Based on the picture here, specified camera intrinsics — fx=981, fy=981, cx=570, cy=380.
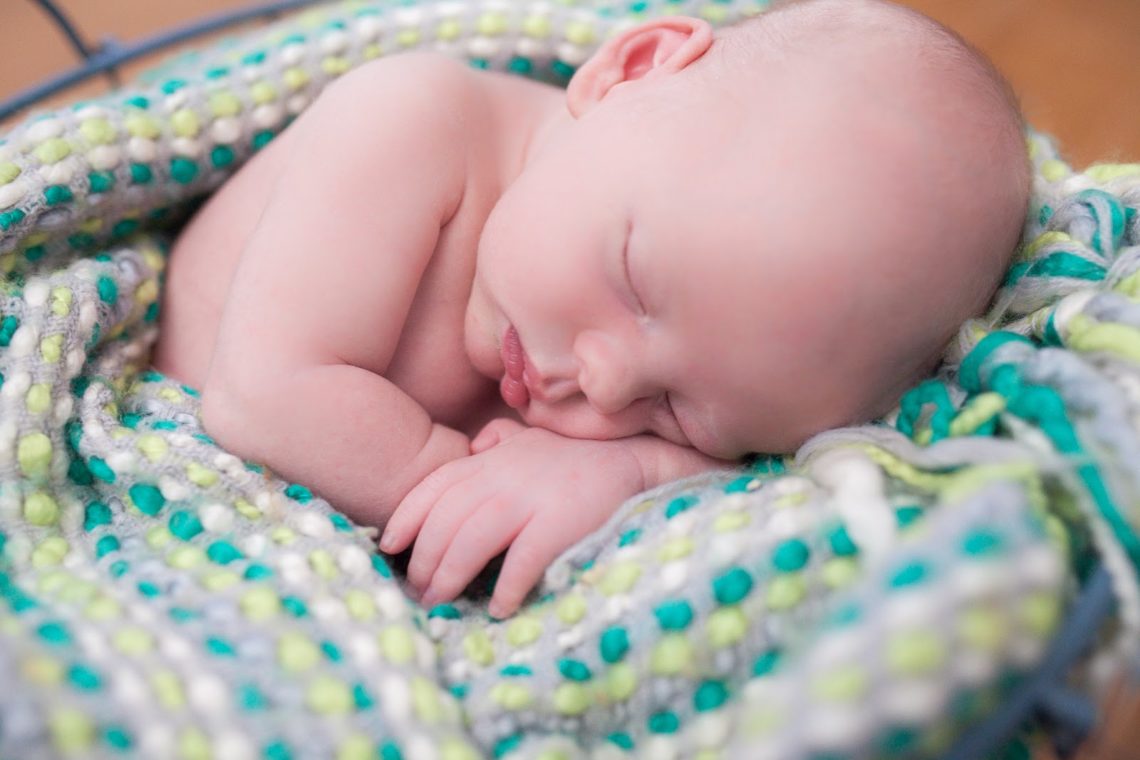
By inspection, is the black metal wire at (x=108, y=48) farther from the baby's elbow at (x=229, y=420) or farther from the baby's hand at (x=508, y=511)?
the baby's hand at (x=508, y=511)

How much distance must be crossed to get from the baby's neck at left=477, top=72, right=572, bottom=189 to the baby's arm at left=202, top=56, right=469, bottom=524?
0.07 m

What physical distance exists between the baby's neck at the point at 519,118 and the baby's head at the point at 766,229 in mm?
87

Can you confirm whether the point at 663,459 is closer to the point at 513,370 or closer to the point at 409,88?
the point at 513,370

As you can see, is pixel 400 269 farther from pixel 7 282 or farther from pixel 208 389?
pixel 7 282

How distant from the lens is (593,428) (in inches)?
30.1

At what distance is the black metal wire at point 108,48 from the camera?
108 cm

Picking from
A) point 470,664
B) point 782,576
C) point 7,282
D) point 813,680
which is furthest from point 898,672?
→ point 7,282

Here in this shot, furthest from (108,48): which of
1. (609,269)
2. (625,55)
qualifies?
(609,269)

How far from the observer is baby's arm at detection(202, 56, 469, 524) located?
2.38ft

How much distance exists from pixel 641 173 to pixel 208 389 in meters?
0.37

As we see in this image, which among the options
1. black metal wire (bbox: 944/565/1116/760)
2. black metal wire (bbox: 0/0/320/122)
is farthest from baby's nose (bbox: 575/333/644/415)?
black metal wire (bbox: 0/0/320/122)

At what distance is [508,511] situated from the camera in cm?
71

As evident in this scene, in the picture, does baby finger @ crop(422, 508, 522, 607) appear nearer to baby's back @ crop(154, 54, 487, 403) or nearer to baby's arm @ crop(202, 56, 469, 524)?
baby's arm @ crop(202, 56, 469, 524)

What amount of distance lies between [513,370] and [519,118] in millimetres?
252
